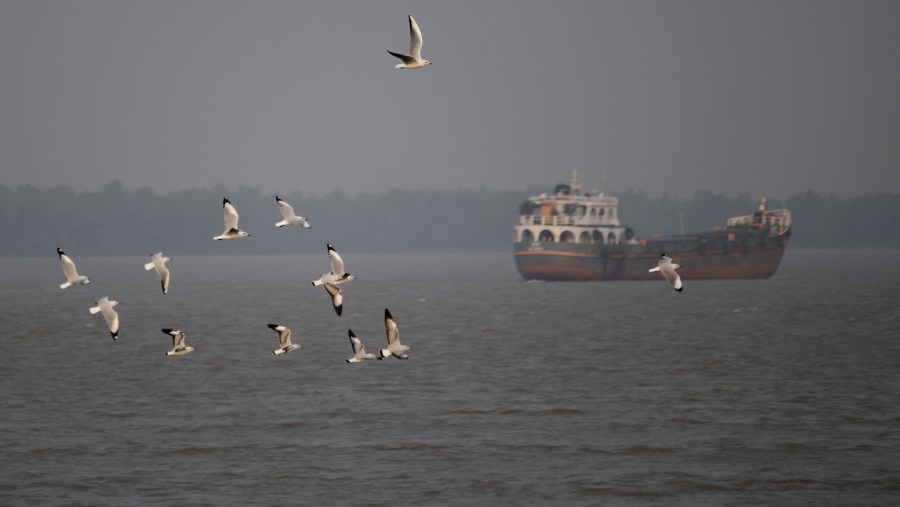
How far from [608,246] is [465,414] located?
88.2m

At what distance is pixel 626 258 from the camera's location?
12900 centimetres

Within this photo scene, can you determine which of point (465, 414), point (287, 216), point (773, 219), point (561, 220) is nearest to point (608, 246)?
point (561, 220)

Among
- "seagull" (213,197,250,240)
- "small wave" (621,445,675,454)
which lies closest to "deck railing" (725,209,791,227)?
"small wave" (621,445,675,454)

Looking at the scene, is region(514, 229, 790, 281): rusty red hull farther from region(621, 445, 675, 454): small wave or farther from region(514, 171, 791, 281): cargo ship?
region(621, 445, 675, 454): small wave

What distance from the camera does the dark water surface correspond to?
31.0 m

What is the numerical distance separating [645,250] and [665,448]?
3729 inches

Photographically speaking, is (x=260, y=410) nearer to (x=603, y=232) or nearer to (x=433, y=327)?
(x=433, y=327)

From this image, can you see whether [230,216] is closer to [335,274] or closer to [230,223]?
[230,223]

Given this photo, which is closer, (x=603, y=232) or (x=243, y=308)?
(x=243, y=308)

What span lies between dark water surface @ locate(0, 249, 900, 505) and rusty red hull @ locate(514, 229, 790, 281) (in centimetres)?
4231

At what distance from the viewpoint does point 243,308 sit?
341 feet

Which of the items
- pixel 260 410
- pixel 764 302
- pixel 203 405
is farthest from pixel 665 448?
pixel 764 302

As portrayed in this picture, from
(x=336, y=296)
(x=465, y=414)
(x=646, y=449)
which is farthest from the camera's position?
(x=465, y=414)

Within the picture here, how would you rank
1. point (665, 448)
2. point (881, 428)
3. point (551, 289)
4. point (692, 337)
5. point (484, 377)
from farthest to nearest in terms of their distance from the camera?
point (551, 289) → point (692, 337) → point (484, 377) → point (881, 428) → point (665, 448)
